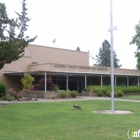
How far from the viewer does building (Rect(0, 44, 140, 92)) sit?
109 feet

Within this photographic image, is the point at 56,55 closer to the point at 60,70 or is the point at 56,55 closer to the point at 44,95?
the point at 60,70

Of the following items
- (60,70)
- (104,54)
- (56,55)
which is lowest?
(60,70)

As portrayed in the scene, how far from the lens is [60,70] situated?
33250mm

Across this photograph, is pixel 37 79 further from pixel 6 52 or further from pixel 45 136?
pixel 45 136

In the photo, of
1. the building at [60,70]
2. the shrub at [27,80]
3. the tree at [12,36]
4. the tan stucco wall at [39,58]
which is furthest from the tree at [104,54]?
the tree at [12,36]

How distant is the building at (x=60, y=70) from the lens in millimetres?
33125

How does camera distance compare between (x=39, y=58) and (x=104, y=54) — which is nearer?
(x=39, y=58)

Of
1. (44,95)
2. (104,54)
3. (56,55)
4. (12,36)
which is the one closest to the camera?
(12,36)

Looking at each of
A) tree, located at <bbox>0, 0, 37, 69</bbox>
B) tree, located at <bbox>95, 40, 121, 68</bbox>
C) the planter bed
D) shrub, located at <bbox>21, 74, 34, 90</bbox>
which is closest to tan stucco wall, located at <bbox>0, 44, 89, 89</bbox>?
shrub, located at <bbox>21, 74, 34, 90</bbox>

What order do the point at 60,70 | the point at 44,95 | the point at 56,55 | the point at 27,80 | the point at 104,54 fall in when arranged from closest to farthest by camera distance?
the point at 44,95
the point at 27,80
the point at 60,70
the point at 56,55
the point at 104,54

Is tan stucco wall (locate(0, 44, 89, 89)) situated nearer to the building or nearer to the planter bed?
the building

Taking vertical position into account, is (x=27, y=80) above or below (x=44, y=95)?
above

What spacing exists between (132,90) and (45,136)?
30759 millimetres

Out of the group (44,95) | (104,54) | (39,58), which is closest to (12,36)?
(44,95)
